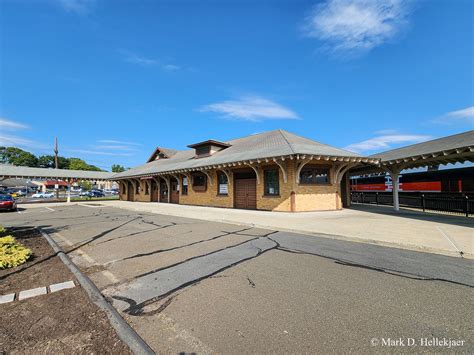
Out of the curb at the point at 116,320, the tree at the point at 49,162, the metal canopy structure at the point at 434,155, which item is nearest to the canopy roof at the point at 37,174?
the curb at the point at 116,320

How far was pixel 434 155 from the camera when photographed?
10.4 meters

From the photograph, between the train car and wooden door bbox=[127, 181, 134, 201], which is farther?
wooden door bbox=[127, 181, 134, 201]

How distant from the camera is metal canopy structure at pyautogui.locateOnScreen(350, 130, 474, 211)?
31.9 ft

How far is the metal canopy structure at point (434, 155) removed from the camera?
9711 millimetres

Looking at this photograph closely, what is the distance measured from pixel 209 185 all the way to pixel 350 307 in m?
16.0

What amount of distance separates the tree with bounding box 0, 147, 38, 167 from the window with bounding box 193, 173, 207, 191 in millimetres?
116157

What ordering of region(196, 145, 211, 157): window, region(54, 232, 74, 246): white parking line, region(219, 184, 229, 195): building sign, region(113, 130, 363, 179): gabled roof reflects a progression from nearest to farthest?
region(54, 232, 74, 246): white parking line, region(113, 130, 363, 179): gabled roof, region(219, 184, 229, 195): building sign, region(196, 145, 211, 157): window

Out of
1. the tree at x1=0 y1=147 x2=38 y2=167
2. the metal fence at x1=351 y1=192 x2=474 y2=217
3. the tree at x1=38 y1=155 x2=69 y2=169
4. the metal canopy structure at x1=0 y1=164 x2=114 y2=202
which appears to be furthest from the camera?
the tree at x1=38 y1=155 x2=69 y2=169

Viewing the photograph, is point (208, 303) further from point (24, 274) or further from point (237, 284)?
point (24, 274)

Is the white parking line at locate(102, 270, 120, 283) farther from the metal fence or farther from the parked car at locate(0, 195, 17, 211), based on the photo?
the parked car at locate(0, 195, 17, 211)

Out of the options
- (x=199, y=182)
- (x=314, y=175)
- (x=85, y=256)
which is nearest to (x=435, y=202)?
(x=314, y=175)

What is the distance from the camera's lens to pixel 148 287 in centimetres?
388

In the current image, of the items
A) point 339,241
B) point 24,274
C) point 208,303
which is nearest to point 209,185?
point 339,241

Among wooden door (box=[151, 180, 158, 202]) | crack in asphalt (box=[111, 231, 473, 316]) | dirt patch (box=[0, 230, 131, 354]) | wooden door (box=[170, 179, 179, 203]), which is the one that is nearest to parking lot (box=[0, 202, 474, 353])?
crack in asphalt (box=[111, 231, 473, 316])
